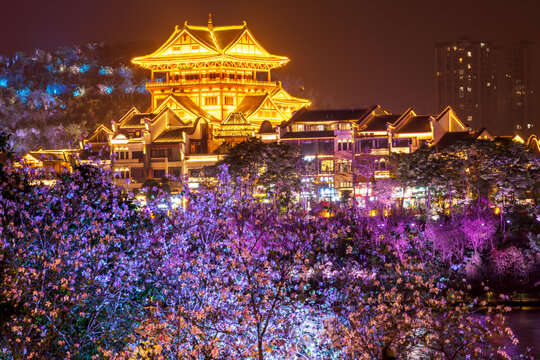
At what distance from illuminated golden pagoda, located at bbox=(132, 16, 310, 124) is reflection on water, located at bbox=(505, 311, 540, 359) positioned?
38.0m

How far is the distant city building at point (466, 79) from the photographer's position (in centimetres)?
14112

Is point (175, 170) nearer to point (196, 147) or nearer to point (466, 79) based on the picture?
point (196, 147)

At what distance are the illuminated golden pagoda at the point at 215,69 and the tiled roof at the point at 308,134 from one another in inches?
304

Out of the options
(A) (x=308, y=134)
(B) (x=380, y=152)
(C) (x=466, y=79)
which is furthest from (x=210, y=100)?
(C) (x=466, y=79)

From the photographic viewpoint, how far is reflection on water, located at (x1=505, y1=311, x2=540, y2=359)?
1443 inches

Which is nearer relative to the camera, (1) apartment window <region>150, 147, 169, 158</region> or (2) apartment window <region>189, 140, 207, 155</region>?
(1) apartment window <region>150, 147, 169, 158</region>

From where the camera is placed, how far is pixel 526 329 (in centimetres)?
3944

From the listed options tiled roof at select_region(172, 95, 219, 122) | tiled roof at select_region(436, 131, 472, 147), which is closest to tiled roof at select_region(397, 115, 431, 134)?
tiled roof at select_region(436, 131, 472, 147)

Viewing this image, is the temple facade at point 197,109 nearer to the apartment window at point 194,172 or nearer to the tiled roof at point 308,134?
the apartment window at point 194,172

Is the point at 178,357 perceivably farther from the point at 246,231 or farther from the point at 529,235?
the point at 529,235

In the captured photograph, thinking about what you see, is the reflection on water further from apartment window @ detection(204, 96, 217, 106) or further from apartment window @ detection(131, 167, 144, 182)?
apartment window @ detection(204, 96, 217, 106)

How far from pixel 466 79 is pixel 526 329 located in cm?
10707

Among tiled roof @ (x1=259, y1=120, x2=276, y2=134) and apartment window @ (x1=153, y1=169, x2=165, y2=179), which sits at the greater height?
tiled roof @ (x1=259, y1=120, x2=276, y2=134)

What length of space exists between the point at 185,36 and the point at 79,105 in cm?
3041
